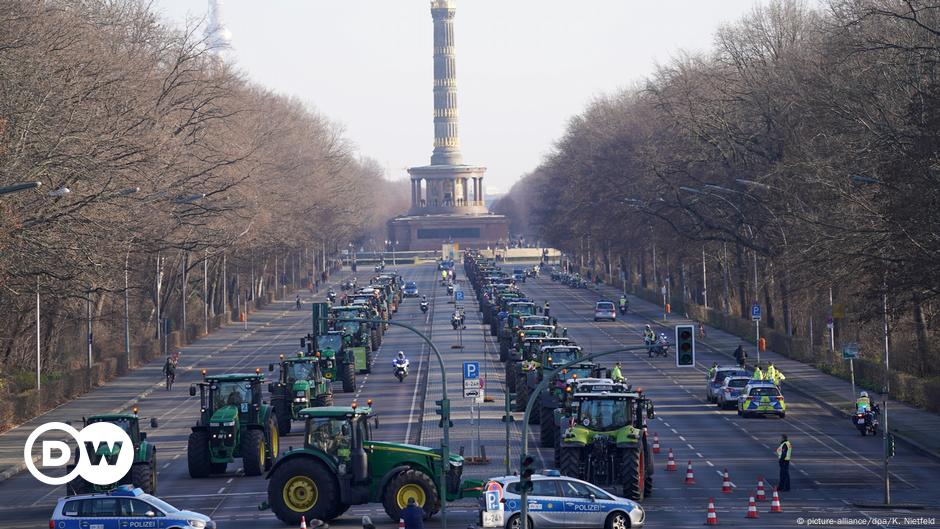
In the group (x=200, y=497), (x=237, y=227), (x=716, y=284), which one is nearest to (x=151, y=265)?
(x=237, y=227)

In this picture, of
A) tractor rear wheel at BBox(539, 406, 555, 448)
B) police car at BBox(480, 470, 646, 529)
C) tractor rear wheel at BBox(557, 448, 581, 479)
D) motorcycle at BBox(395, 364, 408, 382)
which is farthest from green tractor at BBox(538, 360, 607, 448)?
motorcycle at BBox(395, 364, 408, 382)

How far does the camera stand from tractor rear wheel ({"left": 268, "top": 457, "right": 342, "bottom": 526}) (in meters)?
31.5

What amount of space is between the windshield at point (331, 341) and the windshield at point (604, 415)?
1186 inches

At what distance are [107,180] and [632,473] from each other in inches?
1136

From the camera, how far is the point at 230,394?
129ft

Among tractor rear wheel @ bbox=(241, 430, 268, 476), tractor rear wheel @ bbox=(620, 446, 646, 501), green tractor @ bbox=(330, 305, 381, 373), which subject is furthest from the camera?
green tractor @ bbox=(330, 305, 381, 373)

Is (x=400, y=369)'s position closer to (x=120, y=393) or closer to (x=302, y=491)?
(x=120, y=393)

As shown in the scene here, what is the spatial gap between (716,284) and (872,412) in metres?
69.5

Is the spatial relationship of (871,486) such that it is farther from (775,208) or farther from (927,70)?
(775,208)

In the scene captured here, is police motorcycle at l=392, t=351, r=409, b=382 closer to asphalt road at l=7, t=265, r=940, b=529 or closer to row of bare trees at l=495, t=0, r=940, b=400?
asphalt road at l=7, t=265, r=940, b=529

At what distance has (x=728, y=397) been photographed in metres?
56.3

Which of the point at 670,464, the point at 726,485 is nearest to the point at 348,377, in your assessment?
the point at 670,464

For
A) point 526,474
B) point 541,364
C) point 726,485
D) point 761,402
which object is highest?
point 541,364

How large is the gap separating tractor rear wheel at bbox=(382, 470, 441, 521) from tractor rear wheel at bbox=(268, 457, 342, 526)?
1073mm
